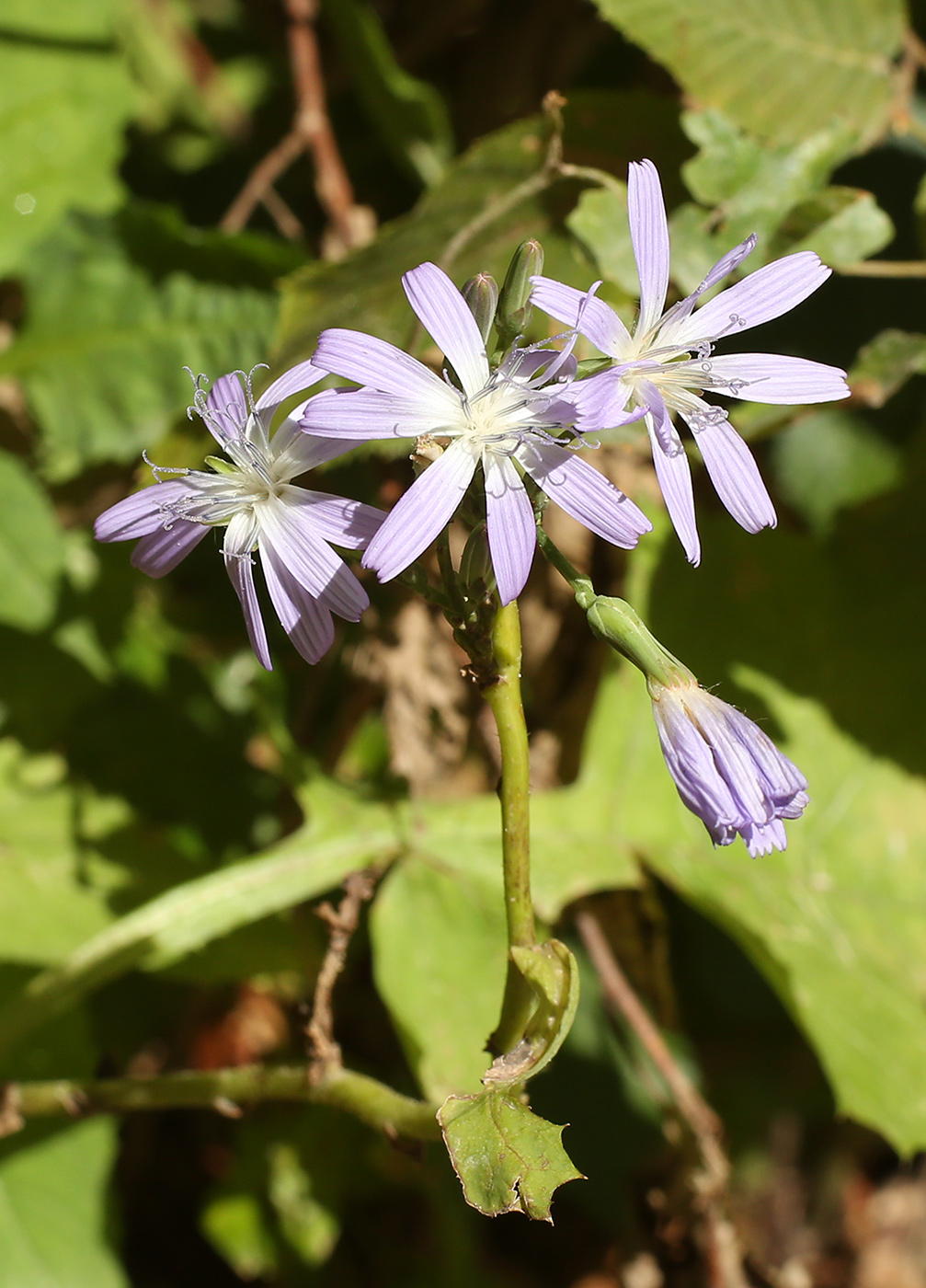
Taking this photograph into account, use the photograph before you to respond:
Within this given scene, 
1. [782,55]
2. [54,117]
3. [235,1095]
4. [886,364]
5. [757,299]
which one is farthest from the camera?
[54,117]

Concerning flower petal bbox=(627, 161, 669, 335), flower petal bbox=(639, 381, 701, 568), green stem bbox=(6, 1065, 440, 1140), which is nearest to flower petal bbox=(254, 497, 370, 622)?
flower petal bbox=(639, 381, 701, 568)

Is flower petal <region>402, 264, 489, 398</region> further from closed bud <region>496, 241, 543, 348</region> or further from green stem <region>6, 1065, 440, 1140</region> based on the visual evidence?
green stem <region>6, 1065, 440, 1140</region>

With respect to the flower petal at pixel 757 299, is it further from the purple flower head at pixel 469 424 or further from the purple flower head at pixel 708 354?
the purple flower head at pixel 469 424

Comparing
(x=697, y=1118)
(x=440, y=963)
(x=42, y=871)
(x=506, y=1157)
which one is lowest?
(x=697, y=1118)

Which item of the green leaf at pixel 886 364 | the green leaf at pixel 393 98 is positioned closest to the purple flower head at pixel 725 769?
the green leaf at pixel 886 364

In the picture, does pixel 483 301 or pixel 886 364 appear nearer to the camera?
pixel 483 301

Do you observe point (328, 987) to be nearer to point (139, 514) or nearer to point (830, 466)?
point (139, 514)

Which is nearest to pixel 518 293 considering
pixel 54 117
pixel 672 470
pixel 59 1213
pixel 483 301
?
pixel 483 301
